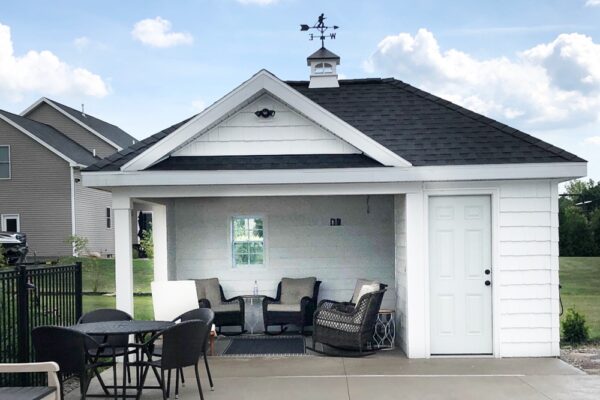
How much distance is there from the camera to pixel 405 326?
27.8 ft

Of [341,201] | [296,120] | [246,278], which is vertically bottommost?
[246,278]

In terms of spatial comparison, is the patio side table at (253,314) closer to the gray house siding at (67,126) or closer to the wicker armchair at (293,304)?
the wicker armchair at (293,304)

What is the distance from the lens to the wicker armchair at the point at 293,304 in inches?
396

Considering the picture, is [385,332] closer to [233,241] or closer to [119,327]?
[233,241]

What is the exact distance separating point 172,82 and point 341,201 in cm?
1056

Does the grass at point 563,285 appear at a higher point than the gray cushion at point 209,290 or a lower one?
lower

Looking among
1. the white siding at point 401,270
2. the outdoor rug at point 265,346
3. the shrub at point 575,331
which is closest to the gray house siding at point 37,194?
the outdoor rug at point 265,346

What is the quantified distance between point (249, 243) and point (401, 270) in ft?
9.95

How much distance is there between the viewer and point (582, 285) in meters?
19.3

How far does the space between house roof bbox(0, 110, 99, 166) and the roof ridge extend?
17.2 metres

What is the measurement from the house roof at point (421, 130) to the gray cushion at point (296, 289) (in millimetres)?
2738

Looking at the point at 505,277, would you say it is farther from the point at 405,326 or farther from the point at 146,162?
the point at 146,162

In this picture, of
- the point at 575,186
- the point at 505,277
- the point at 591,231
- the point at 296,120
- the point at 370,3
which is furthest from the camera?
the point at 575,186

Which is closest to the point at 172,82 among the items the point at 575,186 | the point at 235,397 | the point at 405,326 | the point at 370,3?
the point at 370,3
